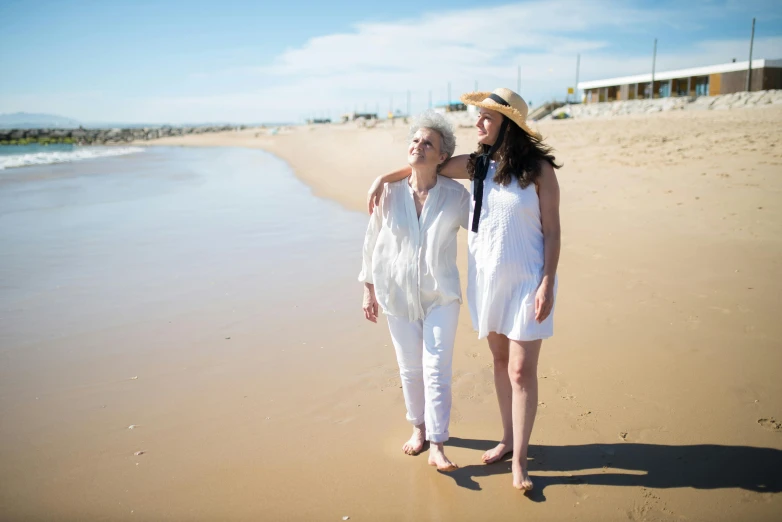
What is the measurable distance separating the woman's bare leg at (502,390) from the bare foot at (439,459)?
0.73 ft

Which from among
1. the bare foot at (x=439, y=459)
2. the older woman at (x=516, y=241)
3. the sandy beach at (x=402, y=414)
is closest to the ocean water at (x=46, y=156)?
the sandy beach at (x=402, y=414)

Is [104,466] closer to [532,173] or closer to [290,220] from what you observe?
[532,173]

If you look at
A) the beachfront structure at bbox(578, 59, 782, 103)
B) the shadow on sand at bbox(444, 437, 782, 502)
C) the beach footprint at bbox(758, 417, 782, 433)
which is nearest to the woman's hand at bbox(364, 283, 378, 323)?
the shadow on sand at bbox(444, 437, 782, 502)

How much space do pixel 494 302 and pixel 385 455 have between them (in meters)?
1.15

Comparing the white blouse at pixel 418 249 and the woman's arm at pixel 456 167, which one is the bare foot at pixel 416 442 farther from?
the woman's arm at pixel 456 167

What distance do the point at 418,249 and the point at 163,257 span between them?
18.5ft

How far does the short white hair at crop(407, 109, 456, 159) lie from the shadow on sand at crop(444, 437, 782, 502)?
179 cm

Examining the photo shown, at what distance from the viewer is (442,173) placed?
9.29 ft

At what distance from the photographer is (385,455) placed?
9.80 feet

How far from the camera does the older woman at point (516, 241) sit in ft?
8.14

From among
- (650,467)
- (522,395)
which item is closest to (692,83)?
(650,467)

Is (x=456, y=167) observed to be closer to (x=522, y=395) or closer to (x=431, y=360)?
(x=431, y=360)

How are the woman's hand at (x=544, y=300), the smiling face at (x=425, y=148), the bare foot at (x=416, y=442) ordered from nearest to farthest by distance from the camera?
the woman's hand at (x=544, y=300), the smiling face at (x=425, y=148), the bare foot at (x=416, y=442)

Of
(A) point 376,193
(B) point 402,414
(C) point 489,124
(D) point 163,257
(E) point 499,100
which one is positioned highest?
(E) point 499,100
